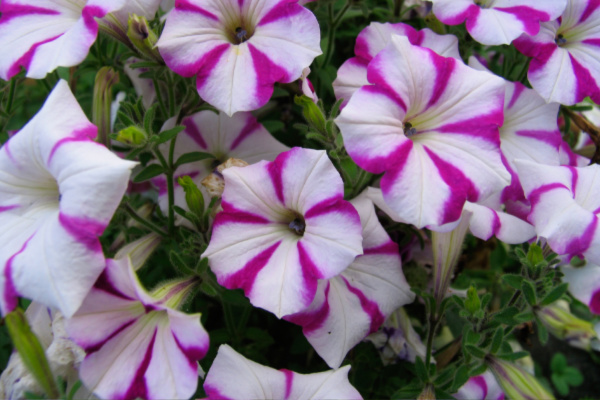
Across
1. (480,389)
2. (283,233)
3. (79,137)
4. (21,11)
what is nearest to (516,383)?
(480,389)

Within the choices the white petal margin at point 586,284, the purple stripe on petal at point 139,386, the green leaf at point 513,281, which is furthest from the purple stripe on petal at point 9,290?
the white petal margin at point 586,284

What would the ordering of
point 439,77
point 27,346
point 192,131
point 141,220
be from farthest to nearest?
point 192,131
point 141,220
point 439,77
point 27,346

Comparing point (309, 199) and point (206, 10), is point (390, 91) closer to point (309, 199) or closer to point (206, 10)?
point (309, 199)

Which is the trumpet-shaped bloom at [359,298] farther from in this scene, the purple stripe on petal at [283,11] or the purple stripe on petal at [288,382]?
the purple stripe on petal at [283,11]

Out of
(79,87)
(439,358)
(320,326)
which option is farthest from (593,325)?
(79,87)

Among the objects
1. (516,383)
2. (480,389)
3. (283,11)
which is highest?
(283,11)

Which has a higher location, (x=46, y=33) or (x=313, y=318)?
(x=46, y=33)

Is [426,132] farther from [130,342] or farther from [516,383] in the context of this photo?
[130,342]
